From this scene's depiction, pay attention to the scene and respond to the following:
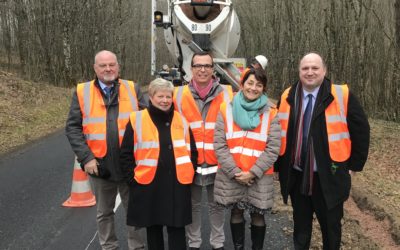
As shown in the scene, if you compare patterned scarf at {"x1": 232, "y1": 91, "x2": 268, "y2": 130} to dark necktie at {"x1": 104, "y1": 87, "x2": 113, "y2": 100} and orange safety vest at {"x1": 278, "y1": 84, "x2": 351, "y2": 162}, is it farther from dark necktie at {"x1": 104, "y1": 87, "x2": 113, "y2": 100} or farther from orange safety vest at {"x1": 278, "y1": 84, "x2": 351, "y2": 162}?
dark necktie at {"x1": 104, "y1": 87, "x2": 113, "y2": 100}

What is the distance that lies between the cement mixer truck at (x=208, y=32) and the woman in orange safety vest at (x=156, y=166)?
4.06 metres

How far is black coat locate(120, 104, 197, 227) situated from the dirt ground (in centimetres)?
170

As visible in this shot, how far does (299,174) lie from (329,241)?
682 mm

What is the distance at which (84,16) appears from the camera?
77.9 ft

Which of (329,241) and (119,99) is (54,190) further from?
(329,241)

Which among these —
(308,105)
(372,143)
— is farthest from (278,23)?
(308,105)

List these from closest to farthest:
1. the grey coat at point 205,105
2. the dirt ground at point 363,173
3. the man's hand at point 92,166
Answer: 1. the man's hand at point 92,166
2. the grey coat at point 205,105
3. the dirt ground at point 363,173

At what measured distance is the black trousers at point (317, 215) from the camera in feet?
13.2

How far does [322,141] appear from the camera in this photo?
389 cm

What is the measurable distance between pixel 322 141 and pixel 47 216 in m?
3.75

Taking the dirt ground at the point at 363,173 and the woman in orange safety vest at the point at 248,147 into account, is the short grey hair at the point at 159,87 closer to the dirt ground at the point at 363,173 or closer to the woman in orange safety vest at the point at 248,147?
the woman in orange safety vest at the point at 248,147

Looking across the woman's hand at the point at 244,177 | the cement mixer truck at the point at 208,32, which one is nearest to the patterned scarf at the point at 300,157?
the woman's hand at the point at 244,177

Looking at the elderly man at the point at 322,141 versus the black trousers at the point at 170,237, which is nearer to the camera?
the elderly man at the point at 322,141

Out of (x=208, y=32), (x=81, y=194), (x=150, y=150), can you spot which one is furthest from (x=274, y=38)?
(x=150, y=150)
